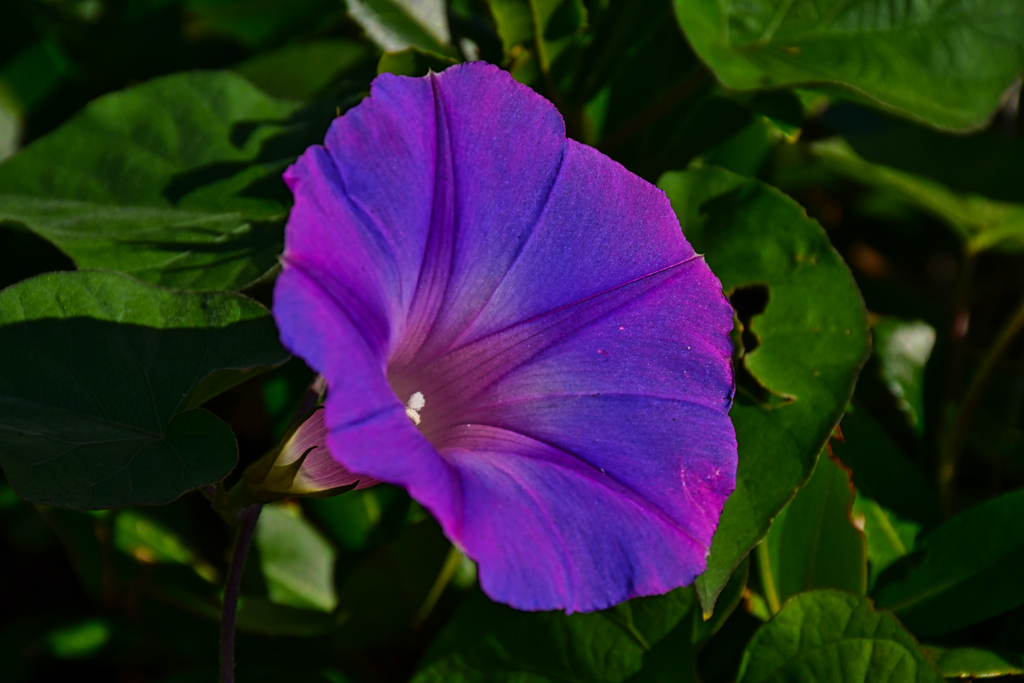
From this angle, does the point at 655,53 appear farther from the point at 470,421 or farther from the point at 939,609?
the point at 939,609

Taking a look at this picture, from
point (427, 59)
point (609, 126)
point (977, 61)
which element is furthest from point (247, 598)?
point (977, 61)

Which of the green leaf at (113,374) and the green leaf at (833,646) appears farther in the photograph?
the green leaf at (833,646)

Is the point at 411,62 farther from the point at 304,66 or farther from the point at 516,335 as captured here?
the point at 304,66

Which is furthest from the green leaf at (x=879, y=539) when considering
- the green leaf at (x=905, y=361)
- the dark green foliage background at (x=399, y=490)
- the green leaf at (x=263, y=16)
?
the green leaf at (x=263, y=16)

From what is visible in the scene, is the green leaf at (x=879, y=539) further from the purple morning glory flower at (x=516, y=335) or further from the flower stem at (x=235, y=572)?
the flower stem at (x=235, y=572)

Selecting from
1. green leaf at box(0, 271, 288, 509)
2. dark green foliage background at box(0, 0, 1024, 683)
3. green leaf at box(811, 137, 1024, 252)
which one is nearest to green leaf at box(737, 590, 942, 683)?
dark green foliage background at box(0, 0, 1024, 683)

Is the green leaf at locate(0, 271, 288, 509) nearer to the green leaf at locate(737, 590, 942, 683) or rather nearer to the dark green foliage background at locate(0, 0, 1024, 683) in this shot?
the dark green foliage background at locate(0, 0, 1024, 683)

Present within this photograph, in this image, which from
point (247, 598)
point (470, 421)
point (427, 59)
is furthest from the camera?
point (247, 598)
